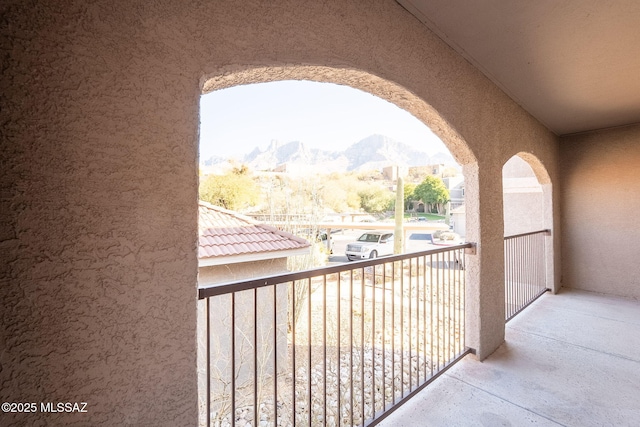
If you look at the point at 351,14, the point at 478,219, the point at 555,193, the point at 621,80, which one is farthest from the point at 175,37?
the point at 555,193

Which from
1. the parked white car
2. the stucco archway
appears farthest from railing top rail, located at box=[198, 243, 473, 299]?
the parked white car

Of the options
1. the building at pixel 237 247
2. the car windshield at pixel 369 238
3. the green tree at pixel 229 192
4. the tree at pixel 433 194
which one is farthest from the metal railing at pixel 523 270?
the tree at pixel 433 194

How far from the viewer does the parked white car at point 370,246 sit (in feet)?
38.6

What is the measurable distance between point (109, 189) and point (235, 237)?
317 cm

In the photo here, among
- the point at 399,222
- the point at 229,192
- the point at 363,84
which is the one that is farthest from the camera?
the point at 399,222

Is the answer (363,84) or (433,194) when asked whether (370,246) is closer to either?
(363,84)

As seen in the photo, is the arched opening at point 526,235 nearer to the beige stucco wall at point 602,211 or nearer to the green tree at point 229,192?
the beige stucco wall at point 602,211

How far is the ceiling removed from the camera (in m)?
1.92

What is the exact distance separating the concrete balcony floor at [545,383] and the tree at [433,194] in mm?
18077

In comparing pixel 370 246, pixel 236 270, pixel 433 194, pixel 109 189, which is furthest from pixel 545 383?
pixel 433 194

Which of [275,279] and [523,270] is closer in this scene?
[275,279]

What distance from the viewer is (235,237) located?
4039mm

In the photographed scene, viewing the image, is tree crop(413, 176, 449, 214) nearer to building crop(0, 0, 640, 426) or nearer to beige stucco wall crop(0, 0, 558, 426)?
building crop(0, 0, 640, 426)

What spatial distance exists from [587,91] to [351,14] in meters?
3.20
